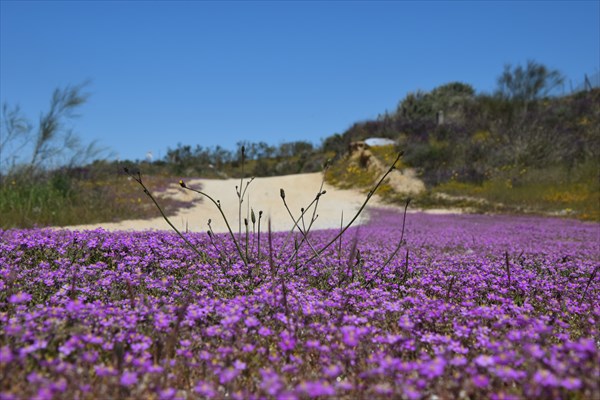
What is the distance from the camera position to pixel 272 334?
8.65ft

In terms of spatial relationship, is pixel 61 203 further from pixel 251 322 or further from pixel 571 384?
pixel 571 384

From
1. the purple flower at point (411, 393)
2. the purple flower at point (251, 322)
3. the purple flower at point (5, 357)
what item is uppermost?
the purple flower at point (5, 357)

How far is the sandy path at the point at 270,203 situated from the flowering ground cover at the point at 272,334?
34.4 ft

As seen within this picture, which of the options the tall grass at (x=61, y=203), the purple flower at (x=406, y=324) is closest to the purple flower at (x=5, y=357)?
the purple flower at (x=406, y=324)

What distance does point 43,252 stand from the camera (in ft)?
14.7

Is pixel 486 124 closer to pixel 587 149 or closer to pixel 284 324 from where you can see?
pixel 587 149

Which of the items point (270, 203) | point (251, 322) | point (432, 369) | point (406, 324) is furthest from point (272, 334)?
point (270, 203)

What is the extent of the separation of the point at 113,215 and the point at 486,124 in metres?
28.5

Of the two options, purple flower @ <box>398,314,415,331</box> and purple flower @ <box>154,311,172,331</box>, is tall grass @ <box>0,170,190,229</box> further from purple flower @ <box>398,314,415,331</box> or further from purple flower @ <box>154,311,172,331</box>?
purple flower @ <box>398,314,415,331</box>

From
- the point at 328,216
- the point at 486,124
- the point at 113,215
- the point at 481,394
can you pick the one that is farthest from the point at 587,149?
the point at 481,394

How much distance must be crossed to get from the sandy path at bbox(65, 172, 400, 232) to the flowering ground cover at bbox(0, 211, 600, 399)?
10.5 metres

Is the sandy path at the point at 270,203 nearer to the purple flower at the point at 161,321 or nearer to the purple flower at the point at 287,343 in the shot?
the purple flower at the point at 161,321

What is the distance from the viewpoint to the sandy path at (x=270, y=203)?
622 inches

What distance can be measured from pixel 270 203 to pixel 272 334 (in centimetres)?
2008
